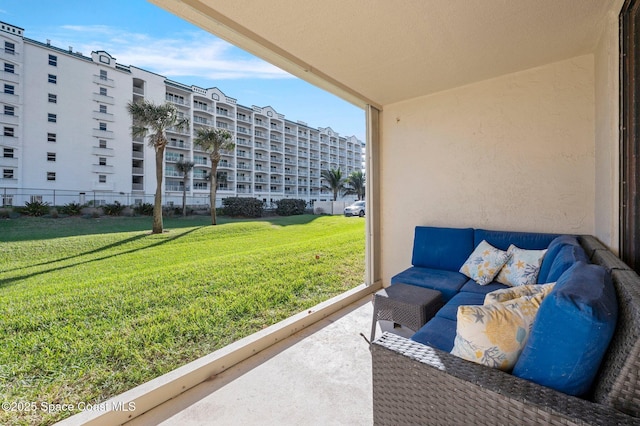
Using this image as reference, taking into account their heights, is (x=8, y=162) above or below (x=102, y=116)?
below

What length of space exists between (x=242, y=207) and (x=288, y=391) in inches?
117

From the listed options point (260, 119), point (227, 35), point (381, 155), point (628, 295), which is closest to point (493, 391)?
A: point (628, 295)

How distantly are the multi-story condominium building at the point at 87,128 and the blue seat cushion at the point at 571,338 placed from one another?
2.91 meters

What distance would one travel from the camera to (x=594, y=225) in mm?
2428

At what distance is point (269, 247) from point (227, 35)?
9.85 feet

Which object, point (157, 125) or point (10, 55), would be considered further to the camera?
point (157, 125)

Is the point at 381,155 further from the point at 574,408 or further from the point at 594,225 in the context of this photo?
the point at 574,408

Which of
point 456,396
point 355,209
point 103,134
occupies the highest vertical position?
point 103,134

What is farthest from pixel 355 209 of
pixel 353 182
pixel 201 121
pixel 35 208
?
pixel 35 208

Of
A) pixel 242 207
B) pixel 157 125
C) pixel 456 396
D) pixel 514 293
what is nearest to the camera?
pixel 456 396

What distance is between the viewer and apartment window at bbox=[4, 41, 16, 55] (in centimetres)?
169

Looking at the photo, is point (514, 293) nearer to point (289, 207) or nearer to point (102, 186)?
point (102, 186)

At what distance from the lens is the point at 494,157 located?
287 centimetres

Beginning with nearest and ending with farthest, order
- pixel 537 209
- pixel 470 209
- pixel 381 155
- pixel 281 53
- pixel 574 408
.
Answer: pixel 574 408 → pixel 281 53 → pixel 537 209 → pixel 470 209 → pixel 381 155
